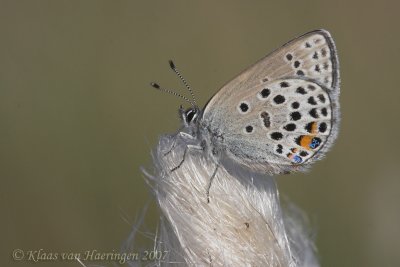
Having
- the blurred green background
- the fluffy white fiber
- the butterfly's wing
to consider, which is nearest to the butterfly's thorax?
the butterfly's wing

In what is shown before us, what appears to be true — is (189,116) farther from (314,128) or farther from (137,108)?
(137,108)

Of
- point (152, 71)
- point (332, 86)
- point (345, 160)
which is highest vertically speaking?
point (332, 86)

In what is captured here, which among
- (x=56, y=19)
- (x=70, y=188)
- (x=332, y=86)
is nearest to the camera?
(x=332, y=86)

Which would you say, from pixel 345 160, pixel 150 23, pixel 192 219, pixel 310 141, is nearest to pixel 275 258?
pixel 192 219

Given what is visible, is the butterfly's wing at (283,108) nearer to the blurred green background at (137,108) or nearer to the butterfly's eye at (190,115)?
the butterfly's eye at (190,115)

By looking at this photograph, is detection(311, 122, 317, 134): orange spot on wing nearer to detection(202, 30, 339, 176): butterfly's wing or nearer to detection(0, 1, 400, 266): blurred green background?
detection(202, 30, 339, 176): butterfly's wing

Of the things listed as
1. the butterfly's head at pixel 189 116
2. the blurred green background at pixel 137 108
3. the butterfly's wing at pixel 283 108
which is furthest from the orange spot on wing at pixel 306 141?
the blurred green background at pixel 137 108

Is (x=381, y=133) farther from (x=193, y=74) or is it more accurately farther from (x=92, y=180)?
(x=92, y=180)
